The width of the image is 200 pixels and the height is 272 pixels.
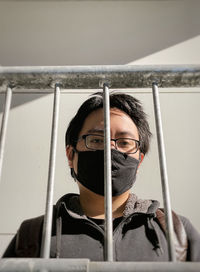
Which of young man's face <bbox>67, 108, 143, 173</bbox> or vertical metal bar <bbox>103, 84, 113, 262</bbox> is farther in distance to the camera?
young man's face <bbox>67, 108, 143, 173</bbox>

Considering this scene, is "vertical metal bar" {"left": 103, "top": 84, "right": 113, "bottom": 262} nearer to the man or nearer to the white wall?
the man

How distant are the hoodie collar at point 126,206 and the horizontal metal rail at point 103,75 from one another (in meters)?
0.59

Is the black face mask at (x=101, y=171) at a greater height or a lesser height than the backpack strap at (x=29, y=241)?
greater

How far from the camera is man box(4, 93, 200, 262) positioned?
905mm

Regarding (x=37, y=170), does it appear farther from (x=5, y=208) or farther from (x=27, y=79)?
(x=27, y=79)

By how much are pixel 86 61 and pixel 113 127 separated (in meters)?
1.01

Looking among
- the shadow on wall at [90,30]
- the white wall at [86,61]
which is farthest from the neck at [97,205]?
the shadow on wall at [90,30]

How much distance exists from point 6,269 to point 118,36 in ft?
6.60

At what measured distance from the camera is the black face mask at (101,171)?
99 cm

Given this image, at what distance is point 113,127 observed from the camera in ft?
3.83

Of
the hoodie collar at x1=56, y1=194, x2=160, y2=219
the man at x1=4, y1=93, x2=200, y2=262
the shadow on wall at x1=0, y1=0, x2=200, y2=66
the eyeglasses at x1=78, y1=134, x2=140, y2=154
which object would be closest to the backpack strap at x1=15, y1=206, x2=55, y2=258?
the man at x1=4, y1=93, x2=200, y2=262

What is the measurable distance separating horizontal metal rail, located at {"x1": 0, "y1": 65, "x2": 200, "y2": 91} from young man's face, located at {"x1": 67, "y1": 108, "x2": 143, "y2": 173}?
53 cm

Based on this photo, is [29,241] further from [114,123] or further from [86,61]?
[86,61]

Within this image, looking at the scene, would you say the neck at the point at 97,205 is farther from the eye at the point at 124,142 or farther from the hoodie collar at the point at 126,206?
the eye at the point at 124,142
